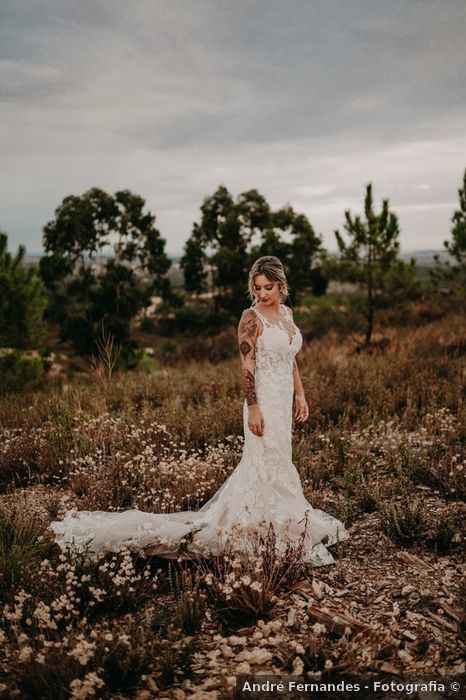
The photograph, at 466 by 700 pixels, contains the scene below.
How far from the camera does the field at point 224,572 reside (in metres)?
2.62

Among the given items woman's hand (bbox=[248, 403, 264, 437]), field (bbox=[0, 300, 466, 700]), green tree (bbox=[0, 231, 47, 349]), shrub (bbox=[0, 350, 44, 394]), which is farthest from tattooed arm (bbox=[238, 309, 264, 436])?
green tree (bbox=[0, 231, 47, 349])

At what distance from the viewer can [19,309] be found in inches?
411

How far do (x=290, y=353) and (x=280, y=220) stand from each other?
30821mm

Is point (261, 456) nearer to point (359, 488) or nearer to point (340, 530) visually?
point (340, 530)

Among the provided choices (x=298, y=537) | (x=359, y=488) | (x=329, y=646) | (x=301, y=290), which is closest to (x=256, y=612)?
(x=329, y=646)

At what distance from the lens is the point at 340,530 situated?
4090mm

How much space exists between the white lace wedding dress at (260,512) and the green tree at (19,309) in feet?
23.7

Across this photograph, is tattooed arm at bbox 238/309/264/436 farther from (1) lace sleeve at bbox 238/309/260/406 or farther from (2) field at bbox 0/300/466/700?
(2) field at bbox 0/300/466/700

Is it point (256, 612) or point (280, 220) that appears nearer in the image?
point (256, 612)

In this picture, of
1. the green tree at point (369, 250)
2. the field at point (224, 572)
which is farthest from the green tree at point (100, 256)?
the field at point (224, 572)

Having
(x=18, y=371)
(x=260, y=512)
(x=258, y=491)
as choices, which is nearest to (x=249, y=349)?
(x=258, y=491)

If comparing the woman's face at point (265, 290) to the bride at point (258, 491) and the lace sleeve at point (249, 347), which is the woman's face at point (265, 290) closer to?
the bride at point (258, 491)

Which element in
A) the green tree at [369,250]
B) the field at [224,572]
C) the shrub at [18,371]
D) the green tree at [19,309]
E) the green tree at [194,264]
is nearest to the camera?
the field at [224,572]

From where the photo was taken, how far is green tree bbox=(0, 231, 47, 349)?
10.3m
